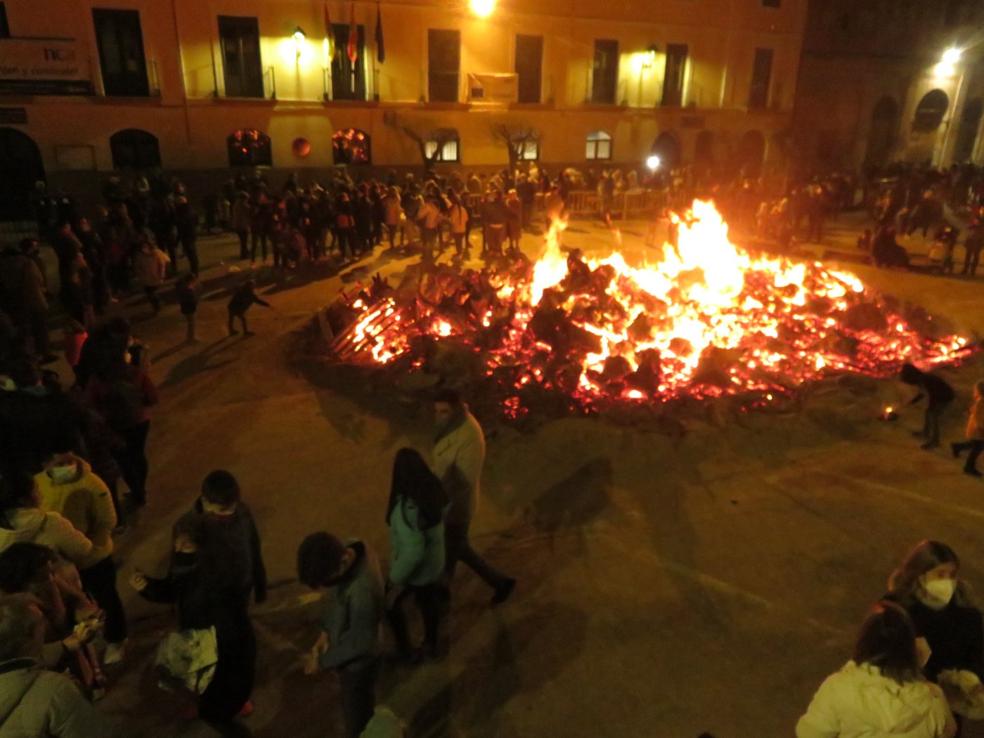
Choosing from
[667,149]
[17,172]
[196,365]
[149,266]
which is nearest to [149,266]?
[149,266]

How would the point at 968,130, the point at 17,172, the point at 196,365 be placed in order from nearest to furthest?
the point at 196,365, the point at 17,172, the point at 968,130

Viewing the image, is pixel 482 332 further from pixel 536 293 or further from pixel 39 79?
pixel 39 79

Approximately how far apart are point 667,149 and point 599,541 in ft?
88.5

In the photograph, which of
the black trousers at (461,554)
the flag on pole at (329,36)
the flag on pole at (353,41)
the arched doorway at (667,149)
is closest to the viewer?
the black trousers at (461,554)

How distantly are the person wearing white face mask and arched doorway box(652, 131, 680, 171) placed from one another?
93.5 feet

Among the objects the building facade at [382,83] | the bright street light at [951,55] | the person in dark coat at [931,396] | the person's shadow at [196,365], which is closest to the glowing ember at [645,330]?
the person in dark coat at [931,396]

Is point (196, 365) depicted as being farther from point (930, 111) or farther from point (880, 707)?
point (930, 111)

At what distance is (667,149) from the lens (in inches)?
1193

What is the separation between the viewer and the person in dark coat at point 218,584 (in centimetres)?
375

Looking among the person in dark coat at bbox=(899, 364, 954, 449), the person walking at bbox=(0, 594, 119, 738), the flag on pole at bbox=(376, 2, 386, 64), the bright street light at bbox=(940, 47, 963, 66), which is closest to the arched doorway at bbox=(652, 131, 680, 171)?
the flag on pole at bbox=(376, 2, 386, 64)

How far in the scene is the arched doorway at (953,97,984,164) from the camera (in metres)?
37.0

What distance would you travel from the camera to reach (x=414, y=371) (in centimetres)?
930

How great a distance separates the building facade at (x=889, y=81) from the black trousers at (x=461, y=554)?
32.5 m

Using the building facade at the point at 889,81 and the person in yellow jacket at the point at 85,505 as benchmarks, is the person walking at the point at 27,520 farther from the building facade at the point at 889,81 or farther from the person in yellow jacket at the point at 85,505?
the building facade at the point at 889,81
